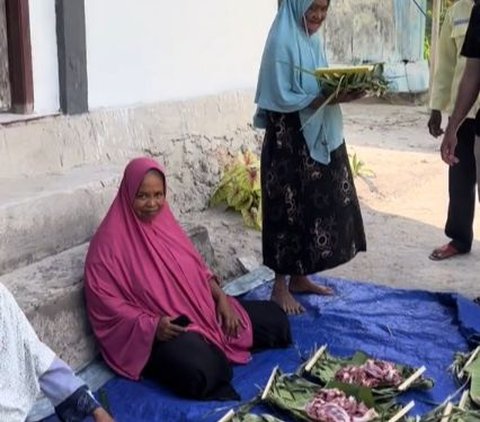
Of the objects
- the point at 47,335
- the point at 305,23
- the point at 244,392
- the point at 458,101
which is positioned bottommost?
the point at 244,392

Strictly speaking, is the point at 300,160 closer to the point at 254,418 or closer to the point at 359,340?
the point at 359,340

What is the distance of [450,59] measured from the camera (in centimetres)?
532

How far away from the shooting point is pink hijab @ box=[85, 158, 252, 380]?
358 cm

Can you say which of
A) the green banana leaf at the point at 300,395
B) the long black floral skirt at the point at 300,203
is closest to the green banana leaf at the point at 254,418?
the green banana leaf at the point at 300,395

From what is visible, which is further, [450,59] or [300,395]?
[450,59]

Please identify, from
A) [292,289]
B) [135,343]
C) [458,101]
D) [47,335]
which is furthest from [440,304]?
[47,335]

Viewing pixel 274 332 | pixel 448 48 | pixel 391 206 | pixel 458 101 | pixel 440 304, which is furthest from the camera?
pixel 391 206

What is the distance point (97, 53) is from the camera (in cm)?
483

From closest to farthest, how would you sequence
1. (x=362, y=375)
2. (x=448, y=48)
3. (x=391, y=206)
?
(x=362, y=375) → (x=448, y=48) → (x=391, y=206)

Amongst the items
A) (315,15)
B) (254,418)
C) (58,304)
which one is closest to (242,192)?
(315,15)

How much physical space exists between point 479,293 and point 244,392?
1832 mm

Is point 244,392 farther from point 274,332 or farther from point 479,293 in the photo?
point 479,293

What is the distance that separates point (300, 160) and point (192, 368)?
129 centimetres

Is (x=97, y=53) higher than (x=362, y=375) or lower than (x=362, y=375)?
higher
